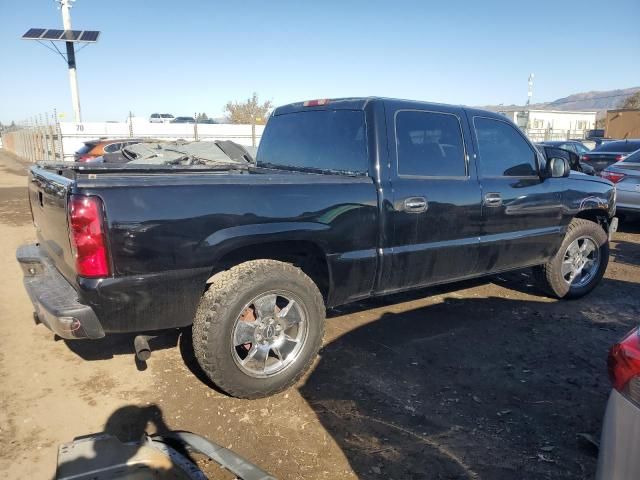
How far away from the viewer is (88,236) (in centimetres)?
259

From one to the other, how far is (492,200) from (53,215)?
338 cm

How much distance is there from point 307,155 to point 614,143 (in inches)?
497

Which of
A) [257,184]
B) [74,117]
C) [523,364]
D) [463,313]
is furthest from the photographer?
[74,117]

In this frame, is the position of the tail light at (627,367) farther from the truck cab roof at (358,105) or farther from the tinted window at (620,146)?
the tinted window at (620,146)

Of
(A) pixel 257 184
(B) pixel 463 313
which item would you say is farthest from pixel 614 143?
(A) pixel 257 184

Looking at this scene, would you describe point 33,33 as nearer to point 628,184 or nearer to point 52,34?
point 52,34

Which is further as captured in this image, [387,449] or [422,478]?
[387,449]

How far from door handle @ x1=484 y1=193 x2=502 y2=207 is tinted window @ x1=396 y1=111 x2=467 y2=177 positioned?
0.32 m

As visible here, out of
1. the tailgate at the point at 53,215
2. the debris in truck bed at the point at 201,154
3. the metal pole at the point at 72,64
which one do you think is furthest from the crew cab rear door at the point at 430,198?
the metal pole at the point at 72,64

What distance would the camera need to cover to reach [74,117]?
24281 mm

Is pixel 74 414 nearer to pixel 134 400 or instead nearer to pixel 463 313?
pixel 134 400

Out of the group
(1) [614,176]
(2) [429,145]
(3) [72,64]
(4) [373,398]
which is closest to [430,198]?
(2) [429,145]

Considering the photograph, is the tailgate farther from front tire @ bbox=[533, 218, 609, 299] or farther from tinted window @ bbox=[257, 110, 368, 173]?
front tire @ bbox=[533, 218, 609, 299]

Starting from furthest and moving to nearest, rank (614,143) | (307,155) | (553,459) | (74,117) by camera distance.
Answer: (74,117) → (614,143) → (307,155) → (553,459)
